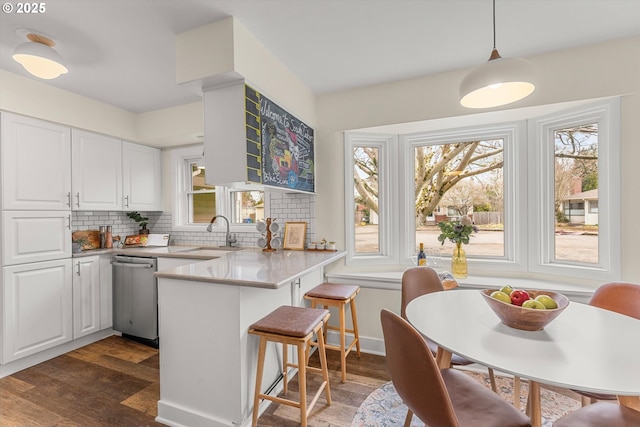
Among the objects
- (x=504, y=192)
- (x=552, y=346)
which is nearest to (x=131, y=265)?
(x=552, y=346)

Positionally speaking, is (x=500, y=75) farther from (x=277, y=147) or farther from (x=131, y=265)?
(x=131, y=265)

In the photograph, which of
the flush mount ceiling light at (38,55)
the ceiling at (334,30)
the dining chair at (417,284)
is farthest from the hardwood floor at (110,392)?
the ceiling at (334,30)

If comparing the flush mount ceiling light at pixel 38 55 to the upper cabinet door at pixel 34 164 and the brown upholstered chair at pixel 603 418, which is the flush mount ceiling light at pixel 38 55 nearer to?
the upper cabinet door at pixel 34 164

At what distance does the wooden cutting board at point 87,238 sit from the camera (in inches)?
121

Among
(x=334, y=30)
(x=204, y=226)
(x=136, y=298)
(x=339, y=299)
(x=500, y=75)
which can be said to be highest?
(x=334, y=30)

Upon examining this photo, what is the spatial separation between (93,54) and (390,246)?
296 centimetres

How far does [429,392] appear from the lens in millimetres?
1011

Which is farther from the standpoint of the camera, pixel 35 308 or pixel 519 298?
pixel 35 308

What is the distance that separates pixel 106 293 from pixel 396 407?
120 inches

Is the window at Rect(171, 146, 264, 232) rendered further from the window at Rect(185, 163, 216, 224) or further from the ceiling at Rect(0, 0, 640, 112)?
the ceiling at Rect(0, 0, 640, 112)

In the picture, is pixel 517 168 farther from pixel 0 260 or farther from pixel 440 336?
pixel 0 260

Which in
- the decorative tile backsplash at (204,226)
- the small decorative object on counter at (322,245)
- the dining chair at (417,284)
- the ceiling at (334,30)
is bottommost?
the dining chair at (417,284)

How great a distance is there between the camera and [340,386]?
217 cm

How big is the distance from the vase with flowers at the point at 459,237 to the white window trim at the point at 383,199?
501 millimetres
